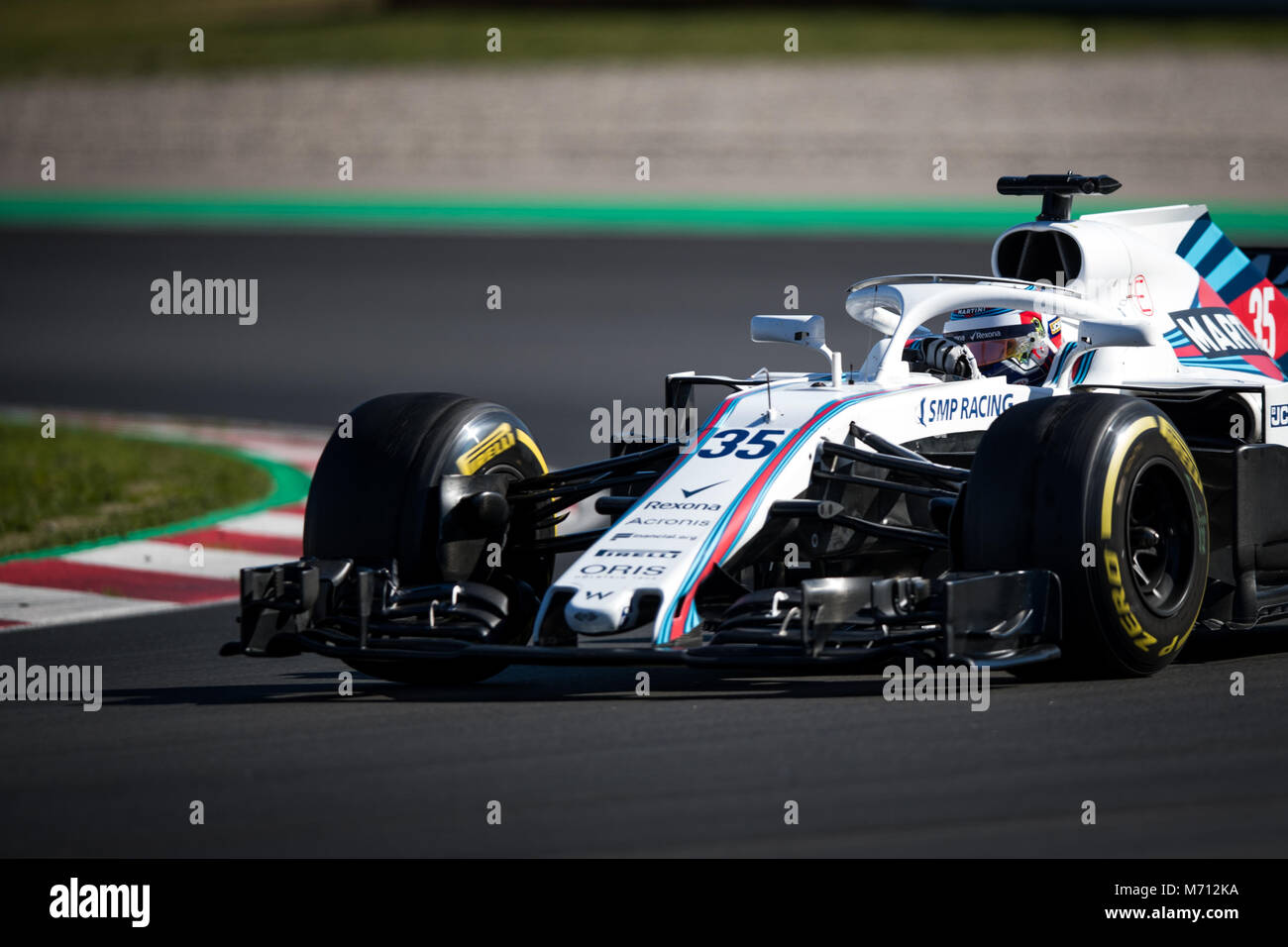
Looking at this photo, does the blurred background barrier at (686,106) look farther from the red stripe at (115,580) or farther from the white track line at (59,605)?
the white track line at (59,605)

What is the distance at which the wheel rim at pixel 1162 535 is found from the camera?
7.15 meters

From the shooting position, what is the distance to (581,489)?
7.81m

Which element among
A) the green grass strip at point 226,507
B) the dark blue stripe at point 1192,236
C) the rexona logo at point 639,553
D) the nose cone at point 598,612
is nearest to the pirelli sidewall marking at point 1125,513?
the rexona logo at point 639,553

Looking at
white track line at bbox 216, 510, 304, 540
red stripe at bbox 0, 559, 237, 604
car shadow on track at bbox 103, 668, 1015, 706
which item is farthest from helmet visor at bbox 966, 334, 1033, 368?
white track line at bbox 216, 510, 304, 540

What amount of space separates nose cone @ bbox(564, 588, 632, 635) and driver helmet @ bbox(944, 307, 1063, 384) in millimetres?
2414

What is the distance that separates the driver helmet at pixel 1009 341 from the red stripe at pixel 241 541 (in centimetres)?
391

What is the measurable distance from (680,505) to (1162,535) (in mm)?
1649

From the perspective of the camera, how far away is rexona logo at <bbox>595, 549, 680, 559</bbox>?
22.5 ft

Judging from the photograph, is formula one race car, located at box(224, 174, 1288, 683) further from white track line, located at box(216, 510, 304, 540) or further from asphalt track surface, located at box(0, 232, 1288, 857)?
white track line, located at box(216, 510, 304, 540)

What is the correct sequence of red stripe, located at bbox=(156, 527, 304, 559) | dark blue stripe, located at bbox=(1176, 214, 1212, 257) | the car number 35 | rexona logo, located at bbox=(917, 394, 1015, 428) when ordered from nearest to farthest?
the car number 35 → rexona logo, located at bbox=(917, 394, 1015, 428) → dark blue stripe, located at bbox=(1176, 214, 1212, 257) → red stripe, located at bbox=(156, 527, 304, 559)

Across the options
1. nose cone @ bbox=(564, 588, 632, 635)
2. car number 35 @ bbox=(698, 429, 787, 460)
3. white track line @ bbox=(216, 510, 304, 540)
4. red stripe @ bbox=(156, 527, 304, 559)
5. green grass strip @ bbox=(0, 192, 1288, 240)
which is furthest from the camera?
green grass strip @ bbox=(0, 192, 1288, 240)

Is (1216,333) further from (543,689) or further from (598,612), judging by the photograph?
(598,612)
